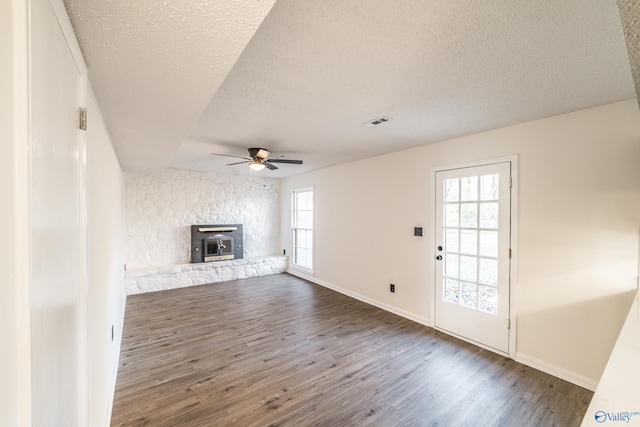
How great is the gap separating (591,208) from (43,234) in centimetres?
352

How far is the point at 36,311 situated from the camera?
0.65 metres

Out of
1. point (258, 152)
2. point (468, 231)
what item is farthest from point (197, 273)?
point (468, 231)

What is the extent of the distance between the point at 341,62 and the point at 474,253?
2654mm

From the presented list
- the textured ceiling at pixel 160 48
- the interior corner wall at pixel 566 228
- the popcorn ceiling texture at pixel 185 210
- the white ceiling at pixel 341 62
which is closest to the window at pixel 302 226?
the popcorn ceiling texture at pixel 185 210

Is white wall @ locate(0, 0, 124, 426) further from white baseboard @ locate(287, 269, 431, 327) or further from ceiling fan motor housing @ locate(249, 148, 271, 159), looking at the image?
white baseboard @ locate(287, 269, 431, 327)

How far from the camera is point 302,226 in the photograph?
6.28 m

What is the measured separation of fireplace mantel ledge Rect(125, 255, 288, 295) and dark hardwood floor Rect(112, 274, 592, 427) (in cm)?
119

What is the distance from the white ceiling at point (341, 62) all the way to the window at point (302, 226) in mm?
3412

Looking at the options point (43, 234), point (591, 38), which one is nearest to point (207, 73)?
point (43, 234)

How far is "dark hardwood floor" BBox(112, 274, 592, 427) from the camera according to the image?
6.50 ft

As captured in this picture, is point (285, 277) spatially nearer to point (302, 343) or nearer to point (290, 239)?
point (290, 239)

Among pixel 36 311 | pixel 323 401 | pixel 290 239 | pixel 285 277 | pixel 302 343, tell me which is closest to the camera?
pixel 36 311

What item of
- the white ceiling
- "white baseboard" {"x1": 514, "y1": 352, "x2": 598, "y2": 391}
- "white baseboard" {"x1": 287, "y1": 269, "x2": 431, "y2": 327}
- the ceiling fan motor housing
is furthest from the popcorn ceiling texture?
"white baseboard" {"x1": 514, "y1": 352, "x2": 598, "y2": 391}

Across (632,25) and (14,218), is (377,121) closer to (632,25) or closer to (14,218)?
(632,25)
